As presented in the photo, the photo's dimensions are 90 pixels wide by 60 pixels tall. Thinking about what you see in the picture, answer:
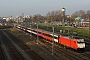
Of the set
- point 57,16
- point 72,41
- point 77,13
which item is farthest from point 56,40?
A: point 77,13

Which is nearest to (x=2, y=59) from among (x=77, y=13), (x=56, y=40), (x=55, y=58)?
(x=55, y=58)

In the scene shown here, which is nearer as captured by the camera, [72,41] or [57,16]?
[72,41]

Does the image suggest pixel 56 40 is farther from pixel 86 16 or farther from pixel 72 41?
pixel 86 16

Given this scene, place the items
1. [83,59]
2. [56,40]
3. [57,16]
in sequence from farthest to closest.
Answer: [57,16] → [56,40] → [83,59]

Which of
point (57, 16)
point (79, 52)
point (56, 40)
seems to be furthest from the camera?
point (57, 16)

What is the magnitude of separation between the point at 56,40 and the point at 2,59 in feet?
61.3

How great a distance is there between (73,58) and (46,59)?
4213mm

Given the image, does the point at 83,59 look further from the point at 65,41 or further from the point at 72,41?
the point at 65,41

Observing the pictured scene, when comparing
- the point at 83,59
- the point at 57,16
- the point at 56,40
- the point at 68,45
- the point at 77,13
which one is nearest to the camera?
the point at 83,59

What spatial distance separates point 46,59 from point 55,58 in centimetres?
165

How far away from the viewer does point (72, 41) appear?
123ft

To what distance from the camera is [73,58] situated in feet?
103

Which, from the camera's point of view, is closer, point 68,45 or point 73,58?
point 73,58

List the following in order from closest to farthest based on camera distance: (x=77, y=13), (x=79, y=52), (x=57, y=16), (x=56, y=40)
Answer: (x=79, y=52)
(x=56, y=40)
(x=57, y=16)
(x=77, y=13)
